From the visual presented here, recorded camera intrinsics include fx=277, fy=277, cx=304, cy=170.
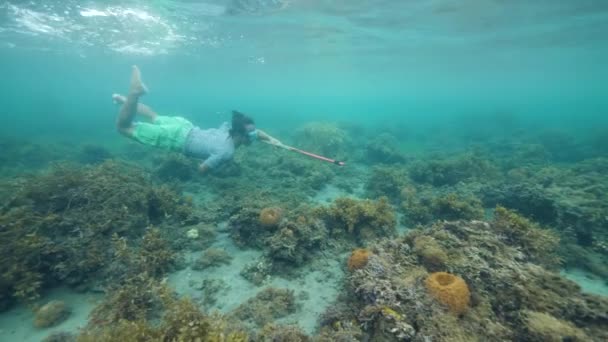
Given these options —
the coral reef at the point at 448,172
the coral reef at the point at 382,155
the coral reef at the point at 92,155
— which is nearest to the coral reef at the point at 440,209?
the coral reef at the point at 448,172

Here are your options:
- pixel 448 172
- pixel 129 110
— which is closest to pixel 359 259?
pixel 129 110

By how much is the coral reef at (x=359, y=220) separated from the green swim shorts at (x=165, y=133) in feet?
18.7

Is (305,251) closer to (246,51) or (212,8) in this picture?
(212,8)

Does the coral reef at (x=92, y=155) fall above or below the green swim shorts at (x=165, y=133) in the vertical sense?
below

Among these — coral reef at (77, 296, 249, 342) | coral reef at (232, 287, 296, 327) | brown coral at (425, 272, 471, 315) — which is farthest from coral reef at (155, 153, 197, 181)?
brown coral at (425, 272, 471, 315)

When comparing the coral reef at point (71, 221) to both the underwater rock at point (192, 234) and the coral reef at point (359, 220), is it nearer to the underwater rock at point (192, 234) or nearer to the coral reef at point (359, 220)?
the underwater rock at point (192, 234)

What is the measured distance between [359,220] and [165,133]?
23.9ft

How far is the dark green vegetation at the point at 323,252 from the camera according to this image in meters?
3.79

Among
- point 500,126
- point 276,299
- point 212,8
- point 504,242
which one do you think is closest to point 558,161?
point 500,126

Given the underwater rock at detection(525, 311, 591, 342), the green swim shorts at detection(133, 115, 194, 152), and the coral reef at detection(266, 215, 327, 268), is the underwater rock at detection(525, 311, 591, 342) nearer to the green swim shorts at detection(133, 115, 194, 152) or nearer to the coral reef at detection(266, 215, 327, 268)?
the coral reef at detection(266, 215, 327, 268)

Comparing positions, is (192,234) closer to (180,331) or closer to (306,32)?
(180,331)

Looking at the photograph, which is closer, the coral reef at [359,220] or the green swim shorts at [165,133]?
the coral reef at [359,220]

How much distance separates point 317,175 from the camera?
1383 centimetres

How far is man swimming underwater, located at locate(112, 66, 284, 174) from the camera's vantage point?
9250mm
